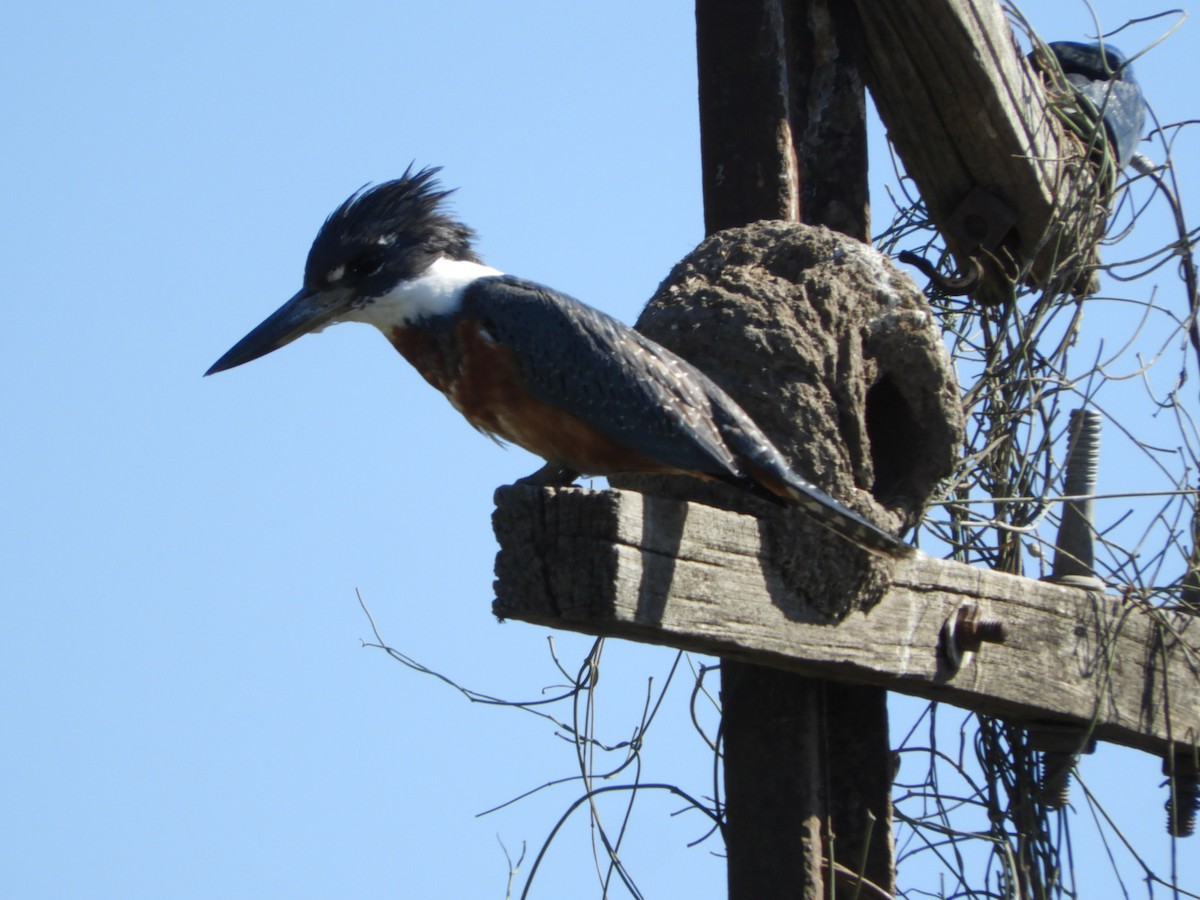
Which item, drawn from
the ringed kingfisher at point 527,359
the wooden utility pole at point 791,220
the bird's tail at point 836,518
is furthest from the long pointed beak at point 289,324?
the bird's tail at point 836,518

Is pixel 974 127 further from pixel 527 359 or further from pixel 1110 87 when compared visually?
pixel 527 359

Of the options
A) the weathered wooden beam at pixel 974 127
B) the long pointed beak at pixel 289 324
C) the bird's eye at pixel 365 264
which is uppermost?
the weathered wooden beam at pixel 974 127

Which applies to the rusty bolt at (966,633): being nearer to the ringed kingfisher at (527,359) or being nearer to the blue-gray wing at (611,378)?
the ringed kingfisher at (527,359)

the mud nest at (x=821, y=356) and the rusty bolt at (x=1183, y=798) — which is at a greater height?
the mud nest at (x=821, y=356)

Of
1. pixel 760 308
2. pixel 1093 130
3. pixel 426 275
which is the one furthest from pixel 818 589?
pixel 1093 130

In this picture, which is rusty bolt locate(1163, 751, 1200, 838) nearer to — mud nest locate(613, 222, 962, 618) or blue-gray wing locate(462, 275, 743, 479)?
mud nest locate(613, 222, 962, 618)

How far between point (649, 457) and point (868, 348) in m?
0.89

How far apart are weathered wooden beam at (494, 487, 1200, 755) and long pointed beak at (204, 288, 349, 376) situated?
1207 mm

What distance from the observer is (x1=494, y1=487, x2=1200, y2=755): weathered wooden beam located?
9.09 feet

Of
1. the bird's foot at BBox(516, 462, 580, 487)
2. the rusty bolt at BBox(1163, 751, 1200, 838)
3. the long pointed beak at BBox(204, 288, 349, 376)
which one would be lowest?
the rusty bolt at BBox(1163, 751, 1200, 838)

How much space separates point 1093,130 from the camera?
482 cm

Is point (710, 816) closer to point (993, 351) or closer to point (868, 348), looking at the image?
point (868, 348)

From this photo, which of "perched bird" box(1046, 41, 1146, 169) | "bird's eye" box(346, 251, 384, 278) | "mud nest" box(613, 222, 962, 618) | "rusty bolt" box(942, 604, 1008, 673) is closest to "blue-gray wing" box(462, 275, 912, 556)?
"mud nest" box(613, 222, 962, 618)

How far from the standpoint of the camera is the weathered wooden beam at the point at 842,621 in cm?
277
